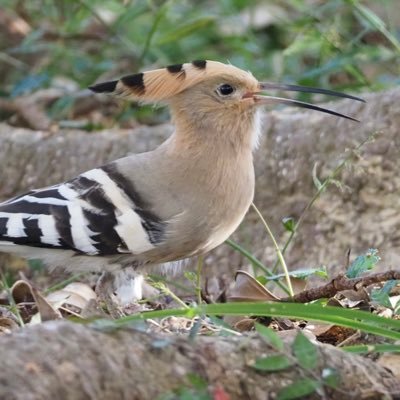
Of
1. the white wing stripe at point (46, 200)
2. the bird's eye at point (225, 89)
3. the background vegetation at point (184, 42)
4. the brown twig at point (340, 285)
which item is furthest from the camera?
the background vegetation at point (184, 42)

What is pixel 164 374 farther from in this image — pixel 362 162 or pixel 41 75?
pixel 41 75

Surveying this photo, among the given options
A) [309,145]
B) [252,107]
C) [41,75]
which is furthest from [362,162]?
[41,75]

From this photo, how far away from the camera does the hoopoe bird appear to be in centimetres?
321

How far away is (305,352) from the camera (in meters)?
2.06

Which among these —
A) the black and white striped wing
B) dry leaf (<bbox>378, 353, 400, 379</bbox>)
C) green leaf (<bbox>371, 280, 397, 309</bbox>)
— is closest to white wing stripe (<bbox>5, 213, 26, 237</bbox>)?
the black and white striped wing

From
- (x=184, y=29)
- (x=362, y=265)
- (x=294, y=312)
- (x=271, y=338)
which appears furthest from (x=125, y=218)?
(x=184, y=29)

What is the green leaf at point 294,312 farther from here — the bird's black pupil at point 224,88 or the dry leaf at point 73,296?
the bird's black pupil at point 224,88

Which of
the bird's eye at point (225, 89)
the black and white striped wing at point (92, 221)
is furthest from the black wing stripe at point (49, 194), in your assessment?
the bird's eye at point (225, 89)

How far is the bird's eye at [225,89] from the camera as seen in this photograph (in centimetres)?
342

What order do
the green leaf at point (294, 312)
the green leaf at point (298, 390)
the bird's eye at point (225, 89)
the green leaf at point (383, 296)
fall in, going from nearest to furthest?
the green leaf at point (298, 390), the green leaf at point (294, 312), the green leaf at point (383, 296), the bird's eye at point (225, 89)

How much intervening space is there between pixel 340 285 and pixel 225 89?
90 centimetres

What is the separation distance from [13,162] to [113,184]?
1.63 metres

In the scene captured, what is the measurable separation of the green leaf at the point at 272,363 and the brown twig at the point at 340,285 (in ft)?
2.22

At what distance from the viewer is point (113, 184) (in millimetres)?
3287
